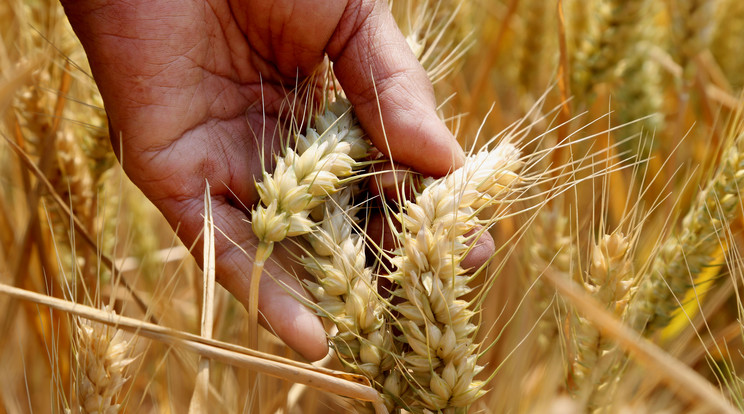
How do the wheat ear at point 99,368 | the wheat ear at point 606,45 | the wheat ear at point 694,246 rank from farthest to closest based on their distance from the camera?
1. the wheat ear at point 606,45
2. the wheat ear at point 694,246
3. the wheat ear at point 99,368

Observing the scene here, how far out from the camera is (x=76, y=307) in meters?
0.63

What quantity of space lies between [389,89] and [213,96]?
291mm

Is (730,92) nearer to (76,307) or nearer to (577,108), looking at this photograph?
(577,108)

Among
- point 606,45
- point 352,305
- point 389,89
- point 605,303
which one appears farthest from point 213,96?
point 606,45

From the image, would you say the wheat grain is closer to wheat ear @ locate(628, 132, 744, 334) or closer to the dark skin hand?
the dark skin hand

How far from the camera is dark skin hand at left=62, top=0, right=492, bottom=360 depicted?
34.1 inches

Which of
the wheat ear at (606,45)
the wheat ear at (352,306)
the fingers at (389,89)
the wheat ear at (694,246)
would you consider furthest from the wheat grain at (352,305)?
the wheat ear at (606,45)

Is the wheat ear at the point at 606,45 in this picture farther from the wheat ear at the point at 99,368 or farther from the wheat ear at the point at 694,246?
the wheat ear at the point at 99,368

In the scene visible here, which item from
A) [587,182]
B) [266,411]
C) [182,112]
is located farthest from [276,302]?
[587,182]

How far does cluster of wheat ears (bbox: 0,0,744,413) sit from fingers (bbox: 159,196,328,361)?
0.8 inches

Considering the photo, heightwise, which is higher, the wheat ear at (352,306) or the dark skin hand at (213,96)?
the dark skin hand at (213,96)

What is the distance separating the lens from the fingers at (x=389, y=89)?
86 centimetres

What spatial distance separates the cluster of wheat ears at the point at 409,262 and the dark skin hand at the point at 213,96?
1.7 inches

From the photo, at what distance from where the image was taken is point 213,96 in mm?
976
